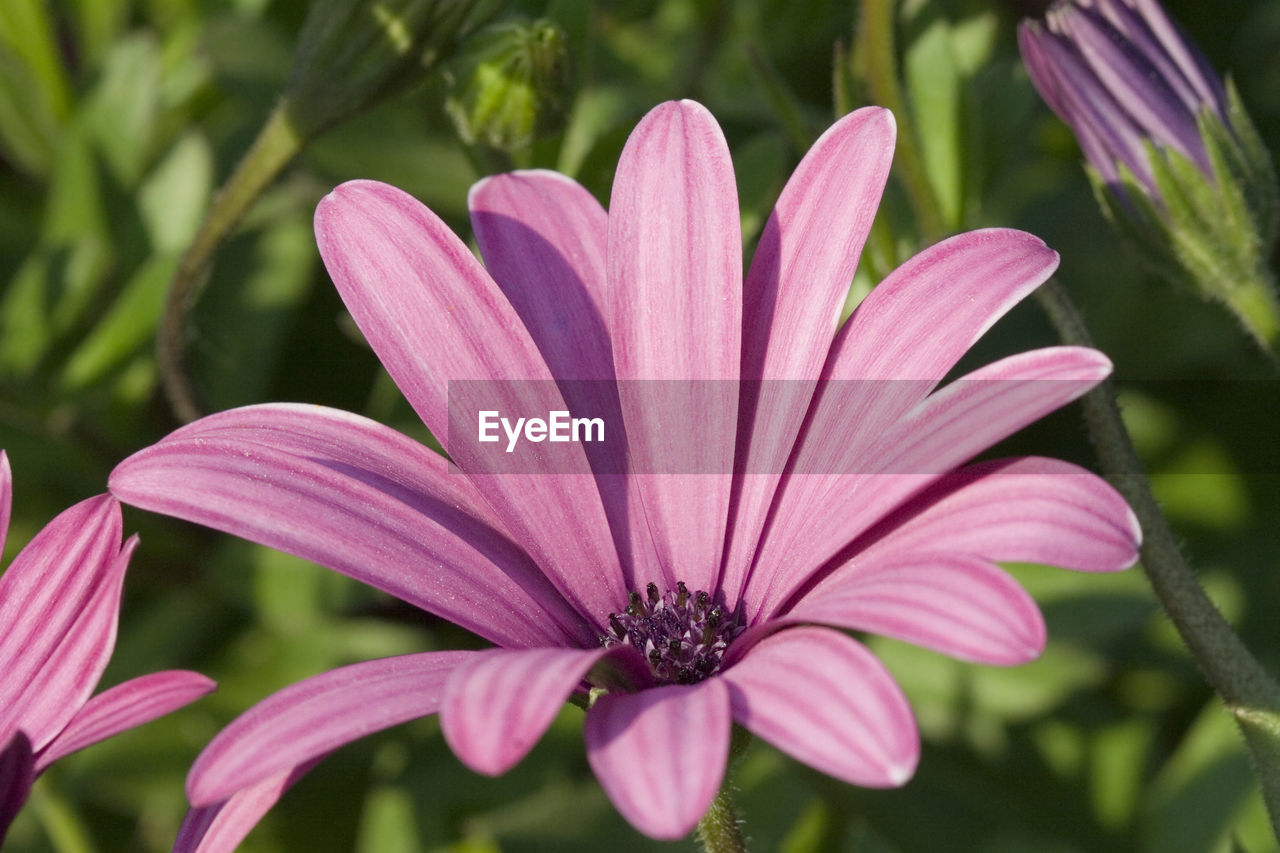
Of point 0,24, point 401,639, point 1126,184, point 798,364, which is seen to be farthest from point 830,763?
point 0,24

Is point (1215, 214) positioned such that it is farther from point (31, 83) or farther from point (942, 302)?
point (31, 83)

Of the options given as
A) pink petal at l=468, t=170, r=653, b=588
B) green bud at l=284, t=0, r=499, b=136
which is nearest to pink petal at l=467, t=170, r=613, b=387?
pink petal at l=468, t=170, r=653, b=588

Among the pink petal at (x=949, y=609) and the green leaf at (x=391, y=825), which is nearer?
the pink petal at (x=949, y=609)

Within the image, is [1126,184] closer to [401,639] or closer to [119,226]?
[401,639]

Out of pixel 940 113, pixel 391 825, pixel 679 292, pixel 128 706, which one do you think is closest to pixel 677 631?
pixel 679 292

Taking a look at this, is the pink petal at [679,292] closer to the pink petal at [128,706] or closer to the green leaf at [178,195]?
the pink petal at [128,706]

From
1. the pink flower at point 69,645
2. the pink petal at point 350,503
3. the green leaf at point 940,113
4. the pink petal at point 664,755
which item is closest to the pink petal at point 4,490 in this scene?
the pink flower at point 69,645

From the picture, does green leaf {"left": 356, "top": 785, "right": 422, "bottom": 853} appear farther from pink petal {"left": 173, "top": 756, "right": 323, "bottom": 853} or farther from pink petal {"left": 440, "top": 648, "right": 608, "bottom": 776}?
pink petal {"left": 440, "top": 648, "right": 608, "bottom": 776}
